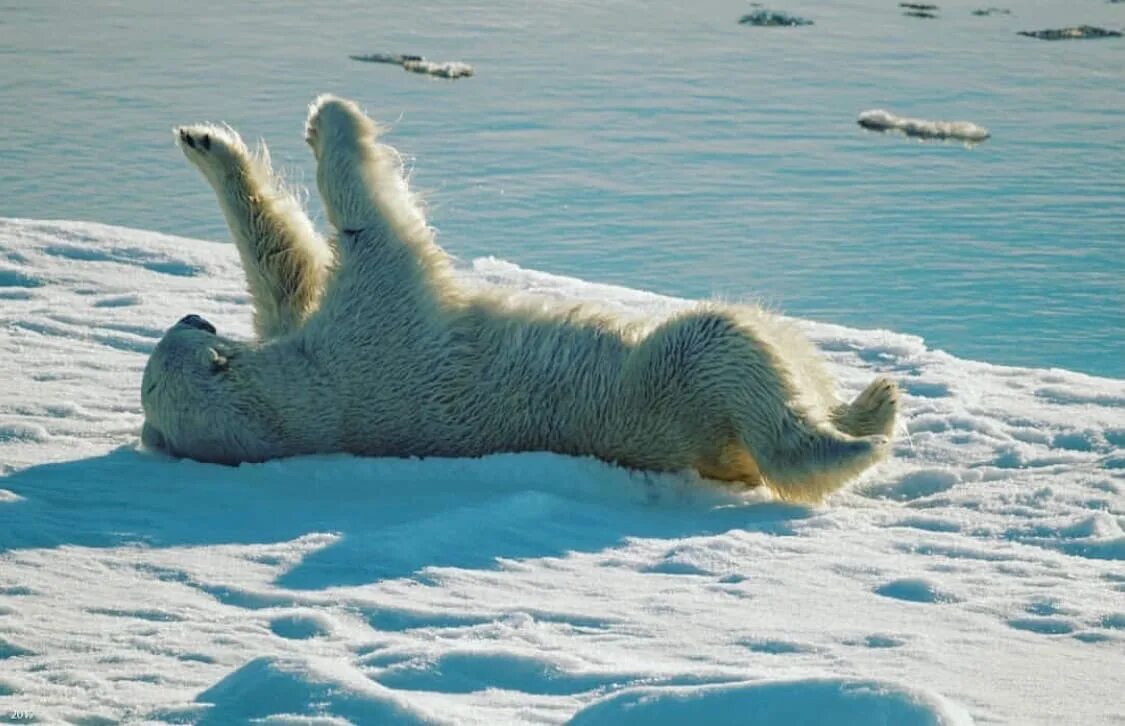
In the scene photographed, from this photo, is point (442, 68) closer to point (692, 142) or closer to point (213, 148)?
point (692, 142)

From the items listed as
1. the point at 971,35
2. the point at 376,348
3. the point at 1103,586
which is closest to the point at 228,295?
the point at 376,348

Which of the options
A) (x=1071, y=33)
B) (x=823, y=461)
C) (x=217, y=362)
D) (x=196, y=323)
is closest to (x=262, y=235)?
(x=196, y=323)

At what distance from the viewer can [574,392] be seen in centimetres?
600

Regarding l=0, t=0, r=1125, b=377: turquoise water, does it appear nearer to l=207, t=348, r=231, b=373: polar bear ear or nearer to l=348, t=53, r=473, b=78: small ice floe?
l=348, t=53, r=473, b=78: small ice floe

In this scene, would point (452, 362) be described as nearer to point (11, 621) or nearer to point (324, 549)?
point (324, 549)

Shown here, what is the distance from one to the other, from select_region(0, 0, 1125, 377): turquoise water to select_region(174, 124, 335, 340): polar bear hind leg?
370cm

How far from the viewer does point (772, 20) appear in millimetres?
16938

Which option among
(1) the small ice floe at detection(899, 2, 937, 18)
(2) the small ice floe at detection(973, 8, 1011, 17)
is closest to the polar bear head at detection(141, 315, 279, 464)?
(1) the small ice floe at detection(899, 2, 937, 18)

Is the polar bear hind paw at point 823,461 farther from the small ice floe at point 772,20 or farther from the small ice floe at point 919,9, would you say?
the small ice floe at point 919,9

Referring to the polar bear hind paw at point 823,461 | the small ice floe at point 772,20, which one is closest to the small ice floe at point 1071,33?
the small ice floe at point 772,20

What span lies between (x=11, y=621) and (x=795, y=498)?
2.70 metres

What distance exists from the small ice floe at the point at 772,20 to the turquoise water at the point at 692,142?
0.63 ft

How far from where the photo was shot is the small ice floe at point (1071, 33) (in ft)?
52.1

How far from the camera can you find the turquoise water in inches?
402
